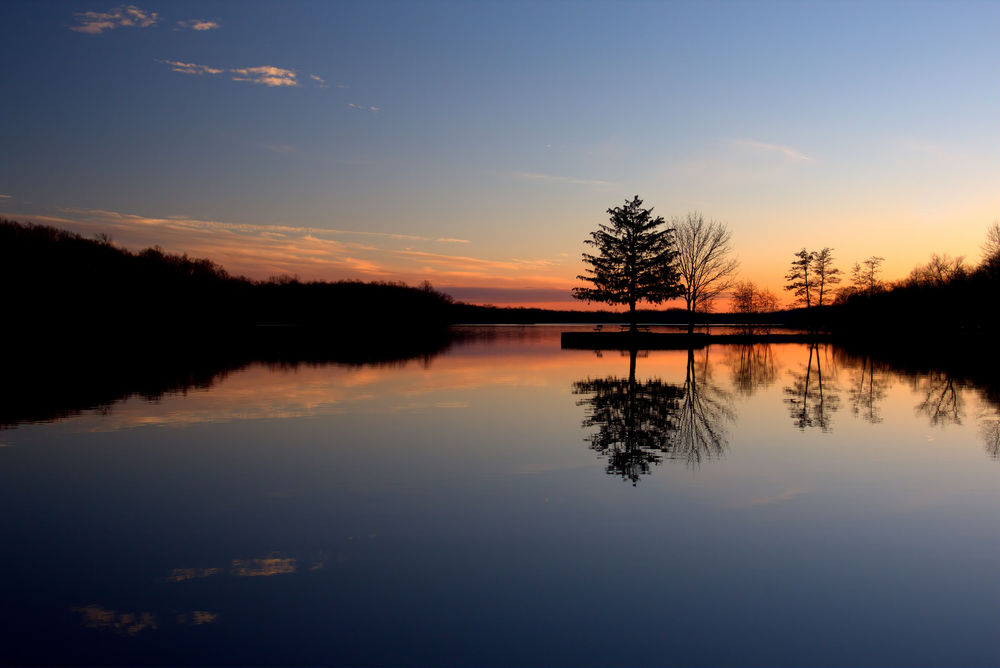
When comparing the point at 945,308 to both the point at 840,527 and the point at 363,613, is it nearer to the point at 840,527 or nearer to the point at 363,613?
the point at 840,527

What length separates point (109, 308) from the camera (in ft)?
254

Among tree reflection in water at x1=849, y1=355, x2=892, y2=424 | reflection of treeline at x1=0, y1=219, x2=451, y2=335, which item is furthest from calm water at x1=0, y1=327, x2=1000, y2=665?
reflection of treeline at x1=0, y1=219, x2=451, y2=335

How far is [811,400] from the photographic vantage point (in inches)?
780

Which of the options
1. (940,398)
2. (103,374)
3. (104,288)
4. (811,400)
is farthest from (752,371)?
(104,288)

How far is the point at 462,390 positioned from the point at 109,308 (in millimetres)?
71985

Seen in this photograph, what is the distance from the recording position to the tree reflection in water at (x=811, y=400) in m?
15.9

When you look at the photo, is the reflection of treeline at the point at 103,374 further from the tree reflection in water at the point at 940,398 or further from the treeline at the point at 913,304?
the treeline at the point at 913,304

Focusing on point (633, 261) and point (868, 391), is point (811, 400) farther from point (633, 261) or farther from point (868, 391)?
point (633, 261)

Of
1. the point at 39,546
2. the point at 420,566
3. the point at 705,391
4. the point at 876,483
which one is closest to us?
the point at 420,566

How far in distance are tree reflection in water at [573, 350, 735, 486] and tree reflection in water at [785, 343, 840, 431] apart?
177cm

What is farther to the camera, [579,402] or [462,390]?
[462,390]

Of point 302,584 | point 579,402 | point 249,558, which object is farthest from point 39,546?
point 579,402

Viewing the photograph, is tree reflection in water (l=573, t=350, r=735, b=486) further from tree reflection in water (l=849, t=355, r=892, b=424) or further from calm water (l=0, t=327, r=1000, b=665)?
tree reflection in water (l=849, t=355, r=892, b=424)

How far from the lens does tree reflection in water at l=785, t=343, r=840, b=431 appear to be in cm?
1586
